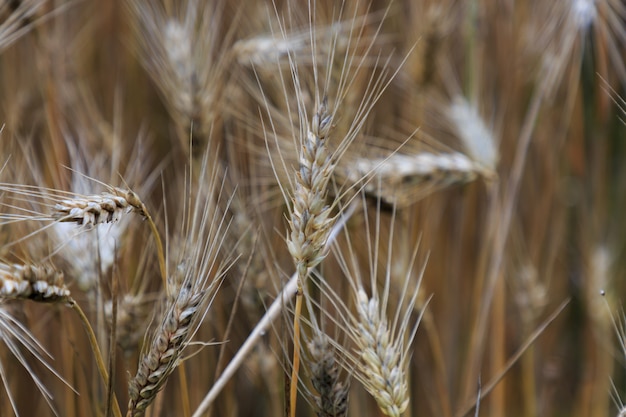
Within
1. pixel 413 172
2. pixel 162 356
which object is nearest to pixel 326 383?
pixel 162 356

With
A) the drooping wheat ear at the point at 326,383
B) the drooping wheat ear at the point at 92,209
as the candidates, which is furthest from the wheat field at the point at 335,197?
the drooping wheat ear at the point at 92,209

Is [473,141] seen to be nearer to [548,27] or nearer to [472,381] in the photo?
[548,27]

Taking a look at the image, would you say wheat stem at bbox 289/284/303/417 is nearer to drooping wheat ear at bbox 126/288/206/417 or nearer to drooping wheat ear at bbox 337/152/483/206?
drooping wheat ear at bbox 126/288/206/417

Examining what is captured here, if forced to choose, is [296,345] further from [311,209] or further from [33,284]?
[33,284]

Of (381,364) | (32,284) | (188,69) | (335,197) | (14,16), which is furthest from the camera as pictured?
(188,69)

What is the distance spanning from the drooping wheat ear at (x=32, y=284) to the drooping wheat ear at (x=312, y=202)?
236 millimetres

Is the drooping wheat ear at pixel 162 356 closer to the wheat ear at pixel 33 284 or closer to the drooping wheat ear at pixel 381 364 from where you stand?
the wheat ear at pixel 33 284

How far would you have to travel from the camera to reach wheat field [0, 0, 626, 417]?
957 millimetres

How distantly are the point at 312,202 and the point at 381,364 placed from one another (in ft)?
0.67

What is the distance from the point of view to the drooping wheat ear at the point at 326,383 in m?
0.75

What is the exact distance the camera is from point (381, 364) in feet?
2.44

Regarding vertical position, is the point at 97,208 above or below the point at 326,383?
above

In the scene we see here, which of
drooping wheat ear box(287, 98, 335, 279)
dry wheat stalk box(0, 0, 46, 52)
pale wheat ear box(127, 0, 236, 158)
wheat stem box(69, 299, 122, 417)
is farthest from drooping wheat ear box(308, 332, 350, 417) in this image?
dry wheat stalk box(0, 0, 46, 52)

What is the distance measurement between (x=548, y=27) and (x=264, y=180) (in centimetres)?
68
